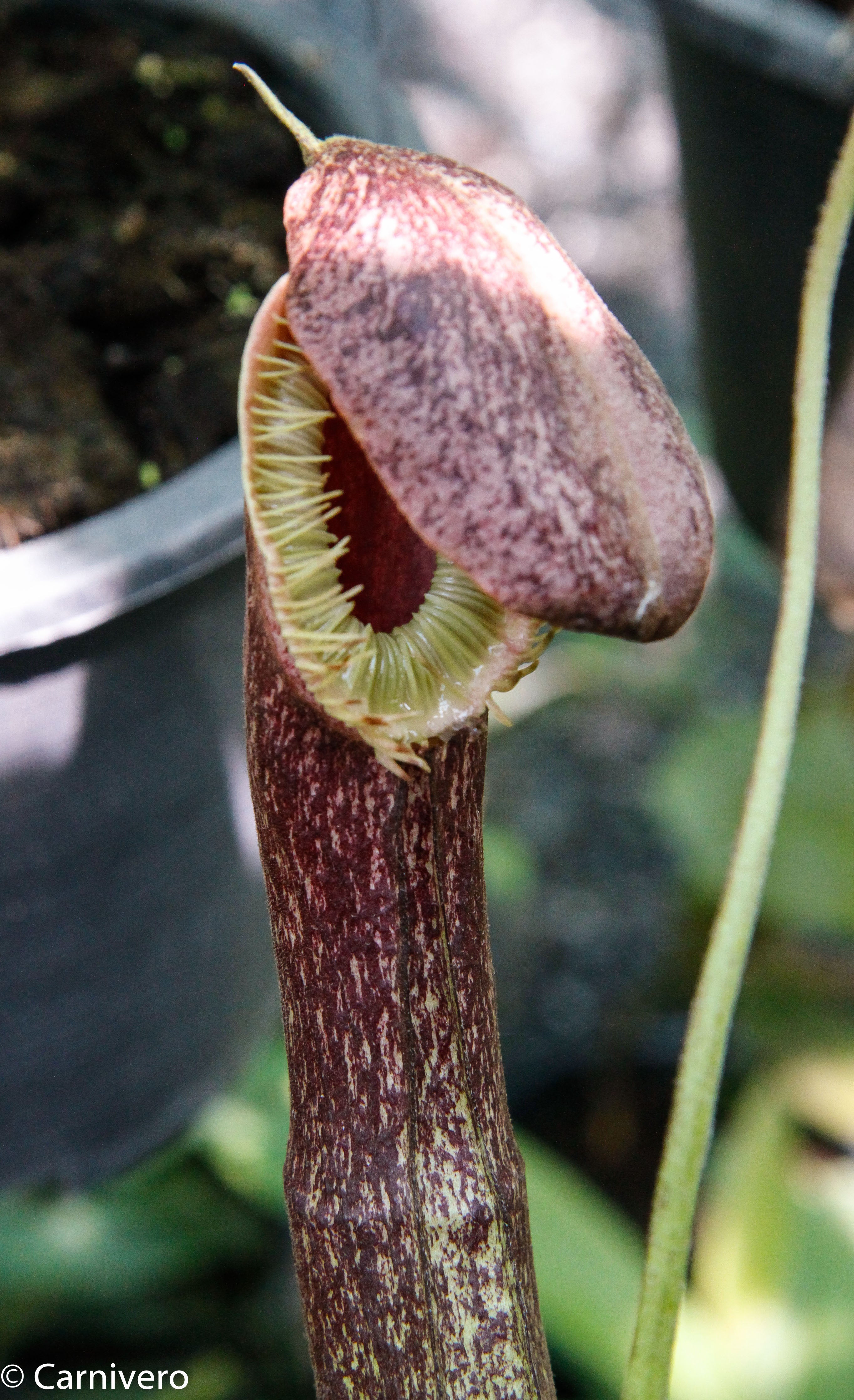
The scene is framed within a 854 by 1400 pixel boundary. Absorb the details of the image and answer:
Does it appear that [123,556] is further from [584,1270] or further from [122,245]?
[584,1270]

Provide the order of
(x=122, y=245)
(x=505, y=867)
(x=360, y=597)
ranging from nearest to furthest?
1. (x=360, y=597)
2. (x=122, y=245)
3. (x=505, y=867)

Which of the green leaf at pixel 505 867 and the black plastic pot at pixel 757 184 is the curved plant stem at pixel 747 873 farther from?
the green leaf at pixel 505 867

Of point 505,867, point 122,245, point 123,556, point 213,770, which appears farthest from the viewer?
point 505,867

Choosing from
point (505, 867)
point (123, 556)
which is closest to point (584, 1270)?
point (505, 867)

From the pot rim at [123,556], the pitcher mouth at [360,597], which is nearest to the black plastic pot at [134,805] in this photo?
the pot rim at [123,556]

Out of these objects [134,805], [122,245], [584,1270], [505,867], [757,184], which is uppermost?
[757,184]

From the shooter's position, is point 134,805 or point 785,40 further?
point 785,40
